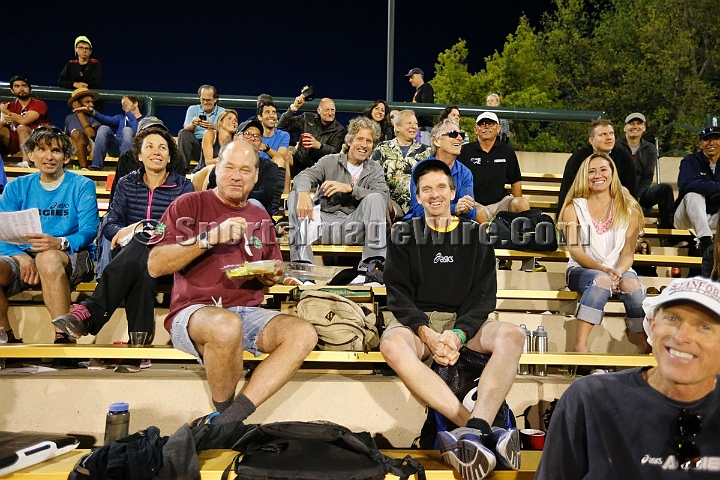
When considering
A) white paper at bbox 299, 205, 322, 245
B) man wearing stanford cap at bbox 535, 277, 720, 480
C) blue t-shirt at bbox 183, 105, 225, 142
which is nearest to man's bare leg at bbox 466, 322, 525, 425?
man wearing stanford cap at bbox 535, 277, 720, 480

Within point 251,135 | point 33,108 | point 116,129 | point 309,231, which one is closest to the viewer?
point 309,231

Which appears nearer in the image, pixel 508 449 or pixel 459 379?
pixel 508 449

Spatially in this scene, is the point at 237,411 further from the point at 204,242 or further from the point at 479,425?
the point at 479,425

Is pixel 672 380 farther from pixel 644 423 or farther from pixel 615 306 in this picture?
pixel 615 306

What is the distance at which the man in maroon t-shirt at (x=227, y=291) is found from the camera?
2.86 m

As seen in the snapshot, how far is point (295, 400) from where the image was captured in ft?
11.0

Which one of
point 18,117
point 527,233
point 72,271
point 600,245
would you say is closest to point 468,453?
point 600,245

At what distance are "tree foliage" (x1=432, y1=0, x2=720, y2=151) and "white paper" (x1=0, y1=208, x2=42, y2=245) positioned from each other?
20479mm

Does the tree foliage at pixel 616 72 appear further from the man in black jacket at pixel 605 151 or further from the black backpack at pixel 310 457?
the black backpack at pixel 310 457

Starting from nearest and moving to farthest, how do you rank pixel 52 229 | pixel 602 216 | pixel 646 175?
1. pixel 52 229
2. pixel 602 216
3. pixel 646 175

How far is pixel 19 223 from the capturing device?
12.3 ft

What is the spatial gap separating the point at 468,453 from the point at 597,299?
169 centimetres

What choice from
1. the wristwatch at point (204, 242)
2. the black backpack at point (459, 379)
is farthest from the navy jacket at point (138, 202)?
the black backpack at point (459, 379)

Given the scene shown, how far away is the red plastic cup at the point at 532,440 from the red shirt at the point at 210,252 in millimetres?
1399
